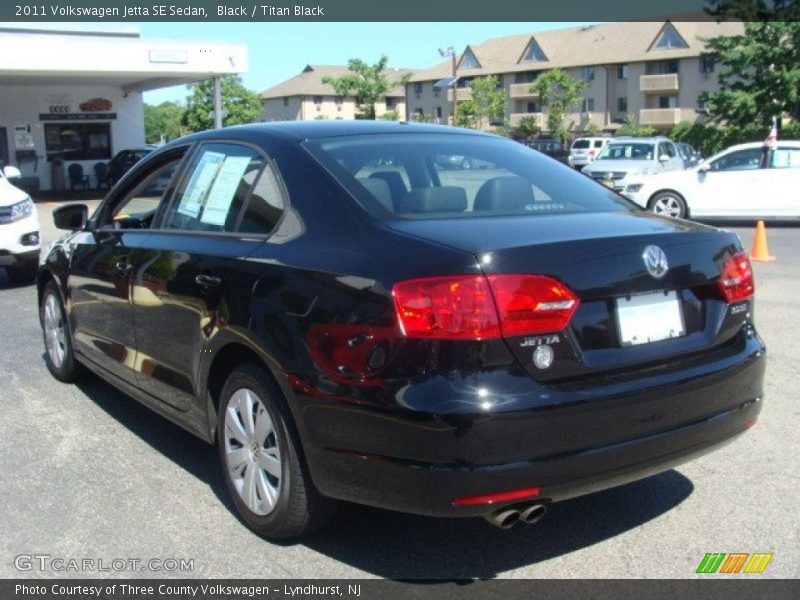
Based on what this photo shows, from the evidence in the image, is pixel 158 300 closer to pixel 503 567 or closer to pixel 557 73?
pixel 503 567

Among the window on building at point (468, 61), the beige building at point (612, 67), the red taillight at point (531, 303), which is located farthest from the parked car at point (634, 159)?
the window on building at point (468, 61)

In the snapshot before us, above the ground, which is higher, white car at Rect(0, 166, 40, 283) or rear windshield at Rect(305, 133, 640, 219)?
rear windshield at Rect(305, 133, 640, 219)

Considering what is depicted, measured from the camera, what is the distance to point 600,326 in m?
3.22

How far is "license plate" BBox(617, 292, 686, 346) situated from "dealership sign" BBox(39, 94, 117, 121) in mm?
30435

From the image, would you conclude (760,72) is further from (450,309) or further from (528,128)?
(450,309)

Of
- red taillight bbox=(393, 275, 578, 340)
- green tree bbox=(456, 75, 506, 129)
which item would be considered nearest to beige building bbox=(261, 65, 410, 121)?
green tree bbox=(456, 75, 506, 129)

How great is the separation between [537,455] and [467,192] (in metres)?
1.34

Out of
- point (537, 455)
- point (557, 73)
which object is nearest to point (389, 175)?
point (537, 455)

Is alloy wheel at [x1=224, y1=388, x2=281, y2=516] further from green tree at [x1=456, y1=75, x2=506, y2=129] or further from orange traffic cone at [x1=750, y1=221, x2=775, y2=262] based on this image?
green tree at [x1=456, y1=75, x2=506, y2=129]

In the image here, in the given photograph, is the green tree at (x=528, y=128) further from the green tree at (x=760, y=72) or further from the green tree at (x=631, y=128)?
the green tree at (x=760, y=72)

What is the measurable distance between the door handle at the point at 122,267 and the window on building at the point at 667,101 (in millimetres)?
66305

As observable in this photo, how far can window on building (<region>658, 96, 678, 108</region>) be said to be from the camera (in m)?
66.3

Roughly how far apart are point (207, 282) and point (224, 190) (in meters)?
0.53

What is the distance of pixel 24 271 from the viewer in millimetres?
10836
